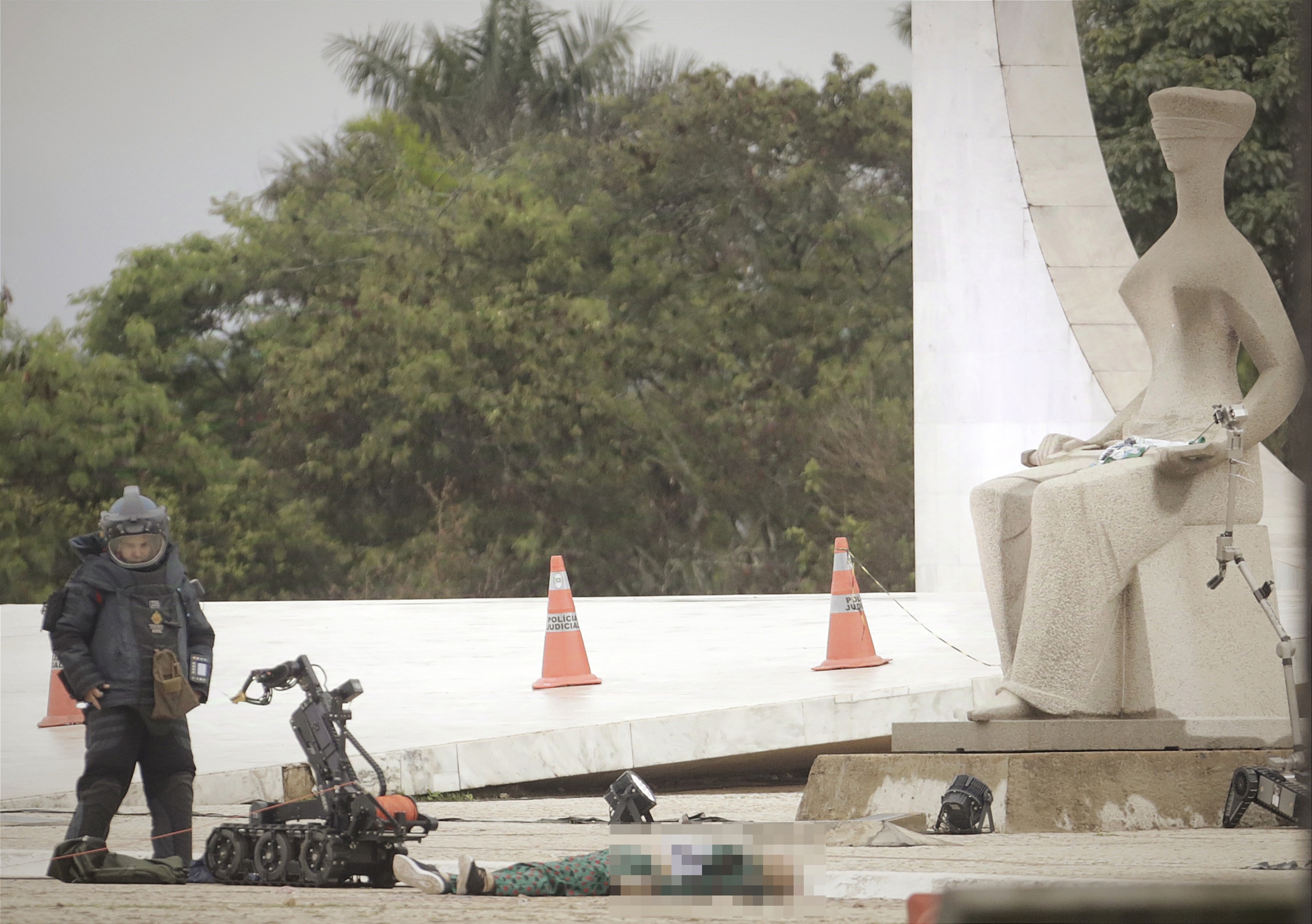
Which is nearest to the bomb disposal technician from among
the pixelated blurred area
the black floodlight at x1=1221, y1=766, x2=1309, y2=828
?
the pixelated blurred area

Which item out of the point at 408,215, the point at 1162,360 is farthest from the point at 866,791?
the point at 408,215

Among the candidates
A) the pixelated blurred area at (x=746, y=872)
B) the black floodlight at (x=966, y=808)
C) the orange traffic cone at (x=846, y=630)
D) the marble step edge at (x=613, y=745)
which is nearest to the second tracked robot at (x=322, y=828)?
the pixelated blurred area at (x=746, y=872)

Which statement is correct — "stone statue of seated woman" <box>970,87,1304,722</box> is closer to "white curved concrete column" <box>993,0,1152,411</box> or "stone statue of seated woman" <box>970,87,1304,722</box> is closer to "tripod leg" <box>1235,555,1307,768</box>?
"tripod leg" <box>1235,555,1307,768</box>

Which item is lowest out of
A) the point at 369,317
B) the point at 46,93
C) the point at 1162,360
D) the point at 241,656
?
the point at 241,656

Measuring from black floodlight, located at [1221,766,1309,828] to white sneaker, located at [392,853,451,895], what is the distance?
92.9 inches

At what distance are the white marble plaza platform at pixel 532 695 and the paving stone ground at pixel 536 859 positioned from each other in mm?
761

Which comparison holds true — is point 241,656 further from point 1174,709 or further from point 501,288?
point 501,288

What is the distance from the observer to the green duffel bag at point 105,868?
4.43 meters

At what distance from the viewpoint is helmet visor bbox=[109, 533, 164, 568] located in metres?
5.04

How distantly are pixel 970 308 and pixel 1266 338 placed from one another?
24.2 feet

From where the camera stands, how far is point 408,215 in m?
22.0

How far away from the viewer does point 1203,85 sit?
1891 centimetres

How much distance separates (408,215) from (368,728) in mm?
15832

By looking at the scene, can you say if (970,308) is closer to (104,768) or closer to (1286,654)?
(1286,654)
